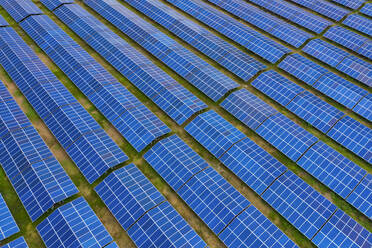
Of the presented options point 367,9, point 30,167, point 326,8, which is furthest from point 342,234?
point 367,9

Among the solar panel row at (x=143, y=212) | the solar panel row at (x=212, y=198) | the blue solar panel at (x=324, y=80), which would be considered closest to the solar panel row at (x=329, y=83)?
the blue solar panel at (x=324, y=80)

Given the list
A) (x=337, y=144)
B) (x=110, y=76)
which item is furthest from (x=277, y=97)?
(x=110, y=76)

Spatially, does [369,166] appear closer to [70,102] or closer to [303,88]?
[303,88]

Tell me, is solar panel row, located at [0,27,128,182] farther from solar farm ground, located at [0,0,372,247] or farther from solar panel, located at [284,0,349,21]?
solar panel, located at [284,0,349,21]

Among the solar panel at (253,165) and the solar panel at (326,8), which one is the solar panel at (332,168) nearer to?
the solar panel at (253,165)

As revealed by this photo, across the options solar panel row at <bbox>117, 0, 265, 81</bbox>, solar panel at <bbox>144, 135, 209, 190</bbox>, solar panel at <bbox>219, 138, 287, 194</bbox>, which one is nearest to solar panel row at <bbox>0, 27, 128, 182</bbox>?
solar panel at <bbox>144, 135, 209, 190</bbox>

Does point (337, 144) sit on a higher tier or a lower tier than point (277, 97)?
lower
